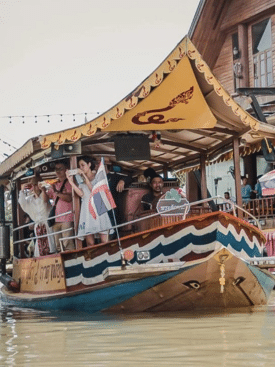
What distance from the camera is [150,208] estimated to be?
1183 centimetres

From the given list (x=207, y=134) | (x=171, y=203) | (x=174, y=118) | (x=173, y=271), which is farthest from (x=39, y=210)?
(x=173, y=271)

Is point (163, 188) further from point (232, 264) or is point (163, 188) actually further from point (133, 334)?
point (133, 334)

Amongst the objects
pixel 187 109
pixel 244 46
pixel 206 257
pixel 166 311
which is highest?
pixel 244 46

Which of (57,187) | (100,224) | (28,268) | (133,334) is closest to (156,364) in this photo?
(133,334)

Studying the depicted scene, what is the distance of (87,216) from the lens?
448 inches

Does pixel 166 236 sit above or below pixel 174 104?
below

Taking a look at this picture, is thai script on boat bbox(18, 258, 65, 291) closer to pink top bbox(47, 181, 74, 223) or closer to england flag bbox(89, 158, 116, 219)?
pink top bbox(47, 181, 74, 223)

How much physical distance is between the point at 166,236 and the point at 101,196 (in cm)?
106

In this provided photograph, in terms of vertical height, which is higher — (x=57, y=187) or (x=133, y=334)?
(x=57, y=187)

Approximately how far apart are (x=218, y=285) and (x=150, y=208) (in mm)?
1831

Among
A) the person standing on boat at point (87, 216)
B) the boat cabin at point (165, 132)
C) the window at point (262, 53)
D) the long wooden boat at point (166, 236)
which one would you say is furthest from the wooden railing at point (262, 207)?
the person standing on boat at point (87, 216)

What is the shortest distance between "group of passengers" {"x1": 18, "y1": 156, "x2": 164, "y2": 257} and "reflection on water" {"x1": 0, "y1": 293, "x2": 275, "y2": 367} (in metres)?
1.29

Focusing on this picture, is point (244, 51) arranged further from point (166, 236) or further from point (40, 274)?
point (166, 236)

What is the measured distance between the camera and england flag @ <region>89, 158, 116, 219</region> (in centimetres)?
1084
